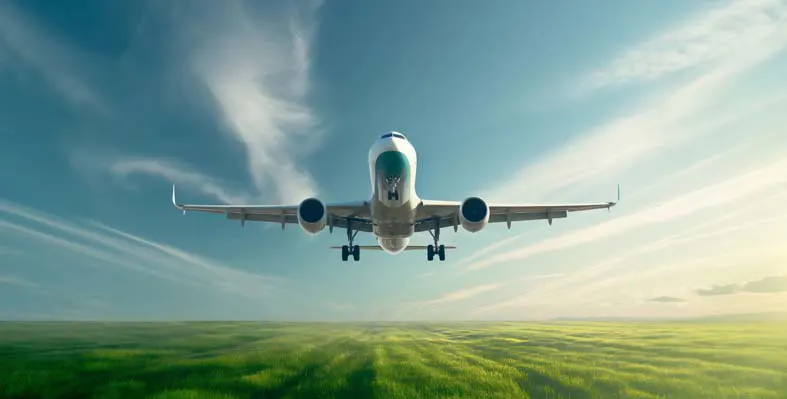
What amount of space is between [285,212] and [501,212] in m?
16.2

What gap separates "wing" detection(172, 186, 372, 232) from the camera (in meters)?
29.9

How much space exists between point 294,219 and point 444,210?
12.0 m

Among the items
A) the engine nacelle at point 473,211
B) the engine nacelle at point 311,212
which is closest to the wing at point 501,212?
the engine nacelle at point 473,211

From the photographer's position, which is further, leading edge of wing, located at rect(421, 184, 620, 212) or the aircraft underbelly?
leading edge of wing, located at rect(421, 184, 620, 212)

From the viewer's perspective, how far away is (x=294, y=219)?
33938 mm

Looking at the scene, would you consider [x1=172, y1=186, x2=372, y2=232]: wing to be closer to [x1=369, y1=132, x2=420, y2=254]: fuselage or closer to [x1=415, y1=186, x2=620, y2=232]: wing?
[x1=369, y1=132, x2=420, y2=254]: fuselage

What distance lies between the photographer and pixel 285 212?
31.5 meters

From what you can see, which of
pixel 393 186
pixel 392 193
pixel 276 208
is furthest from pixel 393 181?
pixel 276 208

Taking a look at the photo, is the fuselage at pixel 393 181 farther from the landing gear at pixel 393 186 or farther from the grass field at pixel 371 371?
the grass field at pixel 371 371

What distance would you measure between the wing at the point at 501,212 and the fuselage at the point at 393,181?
1397mm

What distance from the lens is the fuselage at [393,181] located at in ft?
Answer: 79.8

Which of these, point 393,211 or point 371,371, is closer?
Result: point 371,371

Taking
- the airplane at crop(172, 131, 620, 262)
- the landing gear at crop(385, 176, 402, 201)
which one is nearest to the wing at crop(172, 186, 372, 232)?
the airplane at crop(172, 131, 620, 262)

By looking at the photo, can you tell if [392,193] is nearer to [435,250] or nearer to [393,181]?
[393,181]
